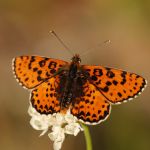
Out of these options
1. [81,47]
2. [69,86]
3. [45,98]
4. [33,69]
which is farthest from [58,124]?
[81,47]

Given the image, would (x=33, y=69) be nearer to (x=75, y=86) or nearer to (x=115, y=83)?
(x=75, y=86)

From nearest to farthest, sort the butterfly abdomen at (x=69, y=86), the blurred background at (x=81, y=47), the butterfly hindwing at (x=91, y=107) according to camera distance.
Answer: the butterfly hindwing at (x=91, y=107)
the butterfly abdomen at (x=69, y=86)
the blurred background at (x=81, y=47)

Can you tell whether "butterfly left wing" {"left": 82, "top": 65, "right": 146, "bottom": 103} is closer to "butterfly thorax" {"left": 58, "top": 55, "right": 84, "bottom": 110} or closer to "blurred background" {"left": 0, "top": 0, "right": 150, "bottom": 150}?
"butterfly thorax" {"left": 58, "top": 55, "right": 84, "bottom": 110}

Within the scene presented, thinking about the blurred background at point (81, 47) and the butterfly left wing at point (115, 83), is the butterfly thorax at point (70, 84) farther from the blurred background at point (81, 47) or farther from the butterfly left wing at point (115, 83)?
the blurred background at point (81, 47)

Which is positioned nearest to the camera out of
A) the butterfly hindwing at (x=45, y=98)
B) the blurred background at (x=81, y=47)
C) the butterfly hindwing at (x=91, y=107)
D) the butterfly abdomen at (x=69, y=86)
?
the butterfly hindwing at (x=91, y=107)

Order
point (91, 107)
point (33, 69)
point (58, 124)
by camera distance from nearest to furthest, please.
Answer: point (91, 107) < point (58, 124) < point (33, 69)

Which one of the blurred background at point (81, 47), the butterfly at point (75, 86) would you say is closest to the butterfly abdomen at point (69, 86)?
the butterfly at point (75, 86)

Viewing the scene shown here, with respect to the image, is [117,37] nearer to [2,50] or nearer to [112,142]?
[2,50]
